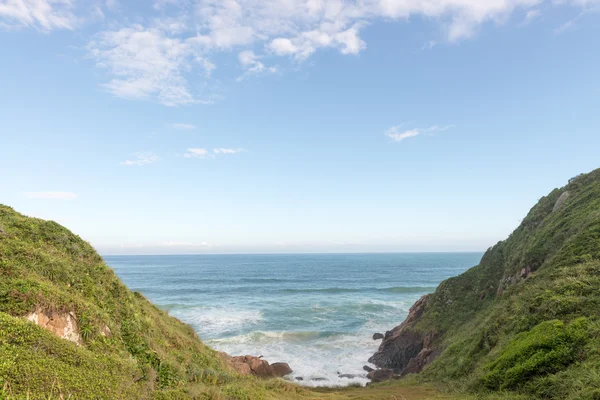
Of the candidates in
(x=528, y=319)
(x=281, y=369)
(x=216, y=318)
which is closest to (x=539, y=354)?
(x=528, y=319)

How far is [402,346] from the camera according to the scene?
28141 mm

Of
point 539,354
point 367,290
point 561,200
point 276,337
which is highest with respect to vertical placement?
point 561,200

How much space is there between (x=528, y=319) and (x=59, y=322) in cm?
1739

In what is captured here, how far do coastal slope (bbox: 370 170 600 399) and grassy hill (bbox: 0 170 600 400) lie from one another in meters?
0.06

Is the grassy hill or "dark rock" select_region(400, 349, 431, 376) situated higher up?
the grassy hill

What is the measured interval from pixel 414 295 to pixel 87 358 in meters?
65.2

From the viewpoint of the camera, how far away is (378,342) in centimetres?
3450

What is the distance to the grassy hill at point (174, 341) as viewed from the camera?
7.38 meters

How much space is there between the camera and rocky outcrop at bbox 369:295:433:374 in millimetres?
27094

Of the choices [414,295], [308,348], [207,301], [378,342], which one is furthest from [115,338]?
[414,295]

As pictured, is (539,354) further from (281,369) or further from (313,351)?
(313,351)

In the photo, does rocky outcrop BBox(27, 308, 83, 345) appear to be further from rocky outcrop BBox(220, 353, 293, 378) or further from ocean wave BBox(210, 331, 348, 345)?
ocean wave BBox(210, 331, 348, 345)

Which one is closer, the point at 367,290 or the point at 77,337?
the point at 77,337

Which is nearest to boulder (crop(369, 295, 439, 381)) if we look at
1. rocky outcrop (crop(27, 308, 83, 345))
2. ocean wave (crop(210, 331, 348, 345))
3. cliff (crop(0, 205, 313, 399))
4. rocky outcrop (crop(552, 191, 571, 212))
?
ocean wave (crop(210, 331, 348, 345))
